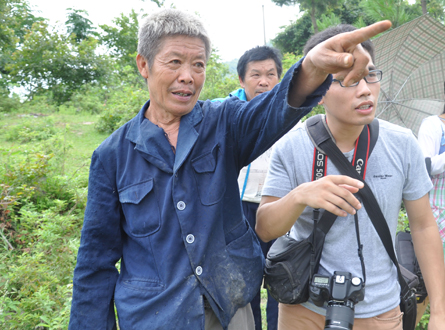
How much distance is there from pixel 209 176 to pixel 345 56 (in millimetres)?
685

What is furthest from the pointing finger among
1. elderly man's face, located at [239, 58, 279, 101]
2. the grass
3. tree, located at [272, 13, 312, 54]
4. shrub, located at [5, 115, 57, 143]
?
tree, located at [272, 13, 312, 54]

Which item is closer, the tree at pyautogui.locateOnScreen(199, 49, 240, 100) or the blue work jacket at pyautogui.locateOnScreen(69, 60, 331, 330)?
the blue work jacket at pyautogui.locateOnScreen(69, 60, 331, 330)

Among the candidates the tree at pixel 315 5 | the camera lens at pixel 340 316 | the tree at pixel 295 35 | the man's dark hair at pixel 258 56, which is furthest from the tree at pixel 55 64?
the camera lens at pixel 340 316

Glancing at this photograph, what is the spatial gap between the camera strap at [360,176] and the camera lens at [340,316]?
34 cm

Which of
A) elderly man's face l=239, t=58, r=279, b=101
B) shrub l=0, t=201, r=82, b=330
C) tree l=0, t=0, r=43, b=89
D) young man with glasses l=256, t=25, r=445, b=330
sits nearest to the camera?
young man with glasses l=256, t=25, r=445, b=330

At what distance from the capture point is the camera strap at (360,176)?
1673 mm

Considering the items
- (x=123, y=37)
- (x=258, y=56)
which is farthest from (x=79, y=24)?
(x=258, y=56)

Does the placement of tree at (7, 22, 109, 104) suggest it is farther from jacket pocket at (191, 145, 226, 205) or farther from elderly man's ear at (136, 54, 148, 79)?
jacket pocket at (191, 145, 226, 205)

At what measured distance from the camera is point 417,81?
14.0ft

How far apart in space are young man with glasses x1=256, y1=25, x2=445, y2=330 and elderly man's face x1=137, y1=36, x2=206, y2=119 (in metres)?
0.50

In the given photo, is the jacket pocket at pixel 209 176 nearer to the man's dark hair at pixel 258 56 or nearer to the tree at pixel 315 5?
the man's dark hair at pixel 258 56

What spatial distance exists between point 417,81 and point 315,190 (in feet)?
11.3

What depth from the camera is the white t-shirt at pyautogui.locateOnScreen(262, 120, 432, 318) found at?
1688 mm

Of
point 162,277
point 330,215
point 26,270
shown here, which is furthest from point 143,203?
point 26,270
